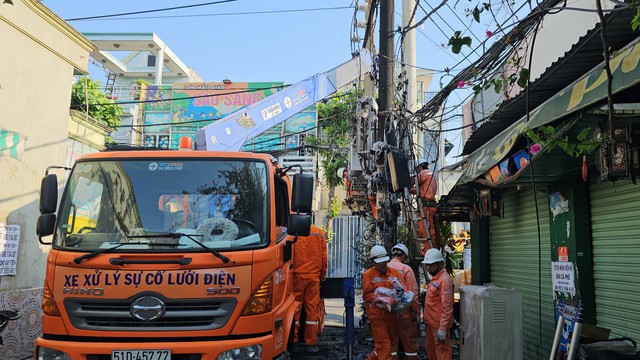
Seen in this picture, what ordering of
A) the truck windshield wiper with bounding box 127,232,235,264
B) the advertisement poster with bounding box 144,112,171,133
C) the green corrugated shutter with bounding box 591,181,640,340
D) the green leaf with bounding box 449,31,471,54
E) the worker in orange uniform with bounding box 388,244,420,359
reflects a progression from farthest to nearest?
the advertisement poster with bounding box 144,112,171,133
the worker in orange uniform with bounding box 388,244,420,359
the green corrugated shutter with bounding box 591,181,640,340
the truck windshield wiper with bounding box 127,232,235,264
the green leaf with bounding box 449,31,471,54

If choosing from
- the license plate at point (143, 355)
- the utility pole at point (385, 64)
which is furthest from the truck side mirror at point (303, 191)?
the utility pole at point (385, 64)

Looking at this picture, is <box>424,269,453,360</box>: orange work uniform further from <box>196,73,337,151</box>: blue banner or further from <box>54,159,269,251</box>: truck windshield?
<box>196,73,337,151</box>: blue banner

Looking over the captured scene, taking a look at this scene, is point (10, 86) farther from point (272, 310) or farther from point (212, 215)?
point (272, 310)

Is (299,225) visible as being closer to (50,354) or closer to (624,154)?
(50,354)

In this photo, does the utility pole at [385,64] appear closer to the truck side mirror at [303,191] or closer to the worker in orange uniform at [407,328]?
the worker in orange uniform at [407,328]

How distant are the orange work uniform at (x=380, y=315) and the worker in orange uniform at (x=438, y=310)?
463mm

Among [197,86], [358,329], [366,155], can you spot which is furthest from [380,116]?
[197,86]

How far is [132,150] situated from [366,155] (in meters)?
6.00

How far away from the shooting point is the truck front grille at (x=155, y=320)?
4.05 metres

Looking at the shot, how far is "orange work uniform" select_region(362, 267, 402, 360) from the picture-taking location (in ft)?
21.8

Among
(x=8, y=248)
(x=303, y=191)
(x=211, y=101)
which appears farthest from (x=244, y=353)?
(x=211, y=101)

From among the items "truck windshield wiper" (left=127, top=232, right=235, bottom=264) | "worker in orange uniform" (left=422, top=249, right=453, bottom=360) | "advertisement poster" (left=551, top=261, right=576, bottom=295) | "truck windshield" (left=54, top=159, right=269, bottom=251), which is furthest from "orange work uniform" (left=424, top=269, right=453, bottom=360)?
"truck windshield wiper" (left=127, top=232, right=235, bottom=264)

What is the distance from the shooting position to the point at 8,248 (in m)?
8.25

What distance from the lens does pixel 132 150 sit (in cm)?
525
